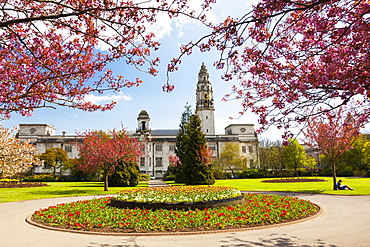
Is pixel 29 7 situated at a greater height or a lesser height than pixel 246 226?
greater

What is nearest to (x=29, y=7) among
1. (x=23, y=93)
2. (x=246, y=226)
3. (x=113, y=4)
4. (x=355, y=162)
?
(x=113, y=4)

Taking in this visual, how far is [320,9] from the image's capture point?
5.18m

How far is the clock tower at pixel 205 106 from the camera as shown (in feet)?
222

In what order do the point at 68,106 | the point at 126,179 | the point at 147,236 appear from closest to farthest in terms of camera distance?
the point at 147,236
the point at 68,106
the point at 126,179

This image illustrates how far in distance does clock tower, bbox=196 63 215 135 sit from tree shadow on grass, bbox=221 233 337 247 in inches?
2405

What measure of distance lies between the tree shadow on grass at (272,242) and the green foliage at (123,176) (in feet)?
77.5

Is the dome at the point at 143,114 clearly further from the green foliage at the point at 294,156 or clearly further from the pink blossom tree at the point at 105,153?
the pink blossom tree at the point at 105,153

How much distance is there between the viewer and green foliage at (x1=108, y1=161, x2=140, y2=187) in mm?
29156

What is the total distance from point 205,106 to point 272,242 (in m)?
62.6

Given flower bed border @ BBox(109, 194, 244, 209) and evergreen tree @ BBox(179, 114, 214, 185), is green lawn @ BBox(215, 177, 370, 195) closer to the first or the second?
evergreen tree @ BBox(179, 114, 214, 185)

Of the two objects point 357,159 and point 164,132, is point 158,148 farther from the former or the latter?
point 357,159

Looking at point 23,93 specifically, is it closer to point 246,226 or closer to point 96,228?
point 96,228

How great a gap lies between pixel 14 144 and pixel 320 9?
34.3 meters

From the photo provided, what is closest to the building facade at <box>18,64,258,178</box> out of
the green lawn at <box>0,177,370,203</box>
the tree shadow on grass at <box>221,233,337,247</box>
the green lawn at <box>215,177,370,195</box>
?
the green lawn at <box>215,177,370,195</box>
